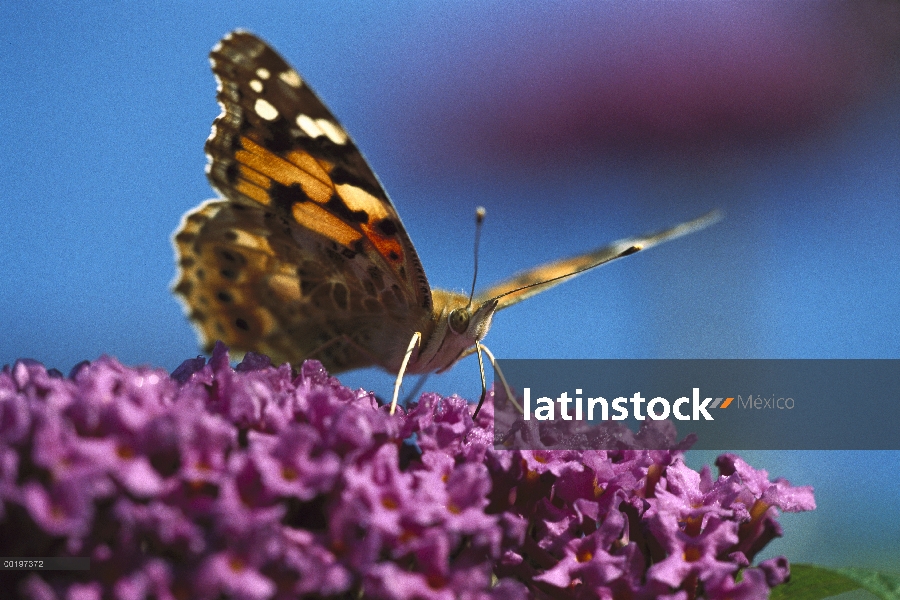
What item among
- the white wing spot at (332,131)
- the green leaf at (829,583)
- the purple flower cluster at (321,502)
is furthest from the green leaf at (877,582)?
the white wing spot at (332,131)

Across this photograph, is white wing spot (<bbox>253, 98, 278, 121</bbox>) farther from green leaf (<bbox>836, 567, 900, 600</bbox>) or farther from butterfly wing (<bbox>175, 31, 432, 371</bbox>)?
green leaf (<bbox>836, 567, 900, 600</bbox>)

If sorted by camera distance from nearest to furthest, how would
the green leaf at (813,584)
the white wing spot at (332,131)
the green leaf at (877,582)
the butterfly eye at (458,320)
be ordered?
the green leaf at (877,582) < the green leaf at (813,584) < the white wing spot at (332,131) < the butterfly eye at (458,320)

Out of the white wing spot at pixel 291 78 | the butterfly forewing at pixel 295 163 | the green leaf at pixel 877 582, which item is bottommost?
the green leaf at pixel 877 582

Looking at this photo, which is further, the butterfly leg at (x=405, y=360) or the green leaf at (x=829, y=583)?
the butterfly leg at (x=405, y=360)

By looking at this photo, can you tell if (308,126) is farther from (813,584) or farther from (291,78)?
(813,584)

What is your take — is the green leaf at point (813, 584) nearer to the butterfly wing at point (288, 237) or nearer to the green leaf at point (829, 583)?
the green leaf at point (829, 583)

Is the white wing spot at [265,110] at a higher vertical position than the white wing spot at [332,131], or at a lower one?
higher

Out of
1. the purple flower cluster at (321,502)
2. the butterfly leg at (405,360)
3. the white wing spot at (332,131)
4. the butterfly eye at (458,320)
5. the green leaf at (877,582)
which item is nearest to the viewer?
the purple flower cluster at (321,502)
